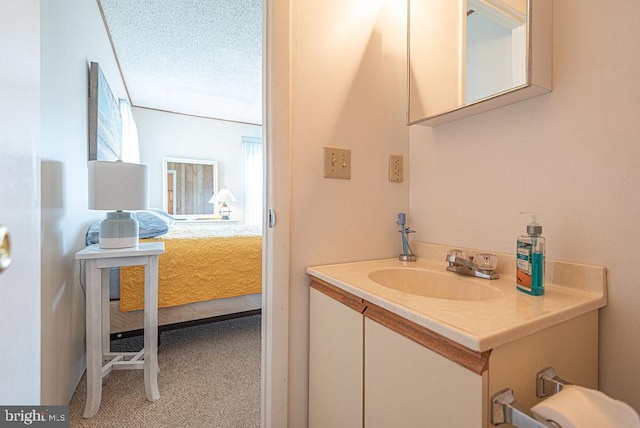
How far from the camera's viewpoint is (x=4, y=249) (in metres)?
0.39

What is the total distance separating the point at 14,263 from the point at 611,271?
1.25 m

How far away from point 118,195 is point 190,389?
44.3 inches

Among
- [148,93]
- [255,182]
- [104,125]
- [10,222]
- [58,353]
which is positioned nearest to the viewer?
[10,222]

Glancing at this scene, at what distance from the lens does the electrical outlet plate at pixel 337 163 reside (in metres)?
1.10

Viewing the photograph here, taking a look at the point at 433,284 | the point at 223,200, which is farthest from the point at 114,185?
the point at 223,200

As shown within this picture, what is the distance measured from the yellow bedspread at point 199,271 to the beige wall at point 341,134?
1180mm

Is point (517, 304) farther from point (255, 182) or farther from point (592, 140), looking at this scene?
point (255, 182)

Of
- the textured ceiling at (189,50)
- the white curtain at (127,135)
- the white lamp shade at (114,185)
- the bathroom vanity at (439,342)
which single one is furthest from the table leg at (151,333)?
the white curtain at (127,135)

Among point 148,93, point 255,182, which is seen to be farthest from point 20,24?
point 255,182

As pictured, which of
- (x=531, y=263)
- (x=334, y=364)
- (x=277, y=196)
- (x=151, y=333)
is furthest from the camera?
(x=151, y=333)

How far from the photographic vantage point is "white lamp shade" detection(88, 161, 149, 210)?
1439mm

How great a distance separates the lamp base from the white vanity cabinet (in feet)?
4.07

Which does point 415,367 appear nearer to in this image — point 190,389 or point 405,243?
point 405,243

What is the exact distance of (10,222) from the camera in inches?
16.8
